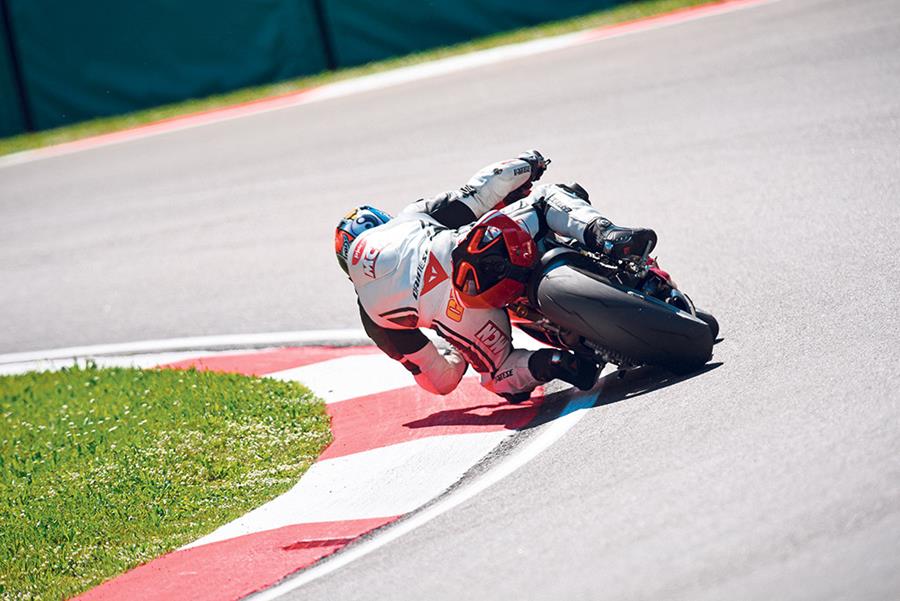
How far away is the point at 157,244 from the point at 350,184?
1801 millimetres

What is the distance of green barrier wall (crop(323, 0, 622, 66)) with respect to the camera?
1484 cm

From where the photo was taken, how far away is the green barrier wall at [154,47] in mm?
15648

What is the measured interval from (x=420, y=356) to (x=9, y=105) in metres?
12.2

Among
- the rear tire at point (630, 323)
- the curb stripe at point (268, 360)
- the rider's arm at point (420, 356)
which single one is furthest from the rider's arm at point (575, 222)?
the curb stripe at point (268, 360)

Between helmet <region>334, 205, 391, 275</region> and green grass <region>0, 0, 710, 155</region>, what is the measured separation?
846 cm

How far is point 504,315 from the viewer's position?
586cm

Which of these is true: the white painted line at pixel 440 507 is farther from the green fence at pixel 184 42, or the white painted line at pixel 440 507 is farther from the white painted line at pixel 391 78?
the green fence at pixel 184 42

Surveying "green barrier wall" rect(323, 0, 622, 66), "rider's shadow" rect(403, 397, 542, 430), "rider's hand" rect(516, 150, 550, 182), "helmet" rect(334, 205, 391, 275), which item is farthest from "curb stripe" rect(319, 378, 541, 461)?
"green barrier wall" rect(323, 0, 622, 66)

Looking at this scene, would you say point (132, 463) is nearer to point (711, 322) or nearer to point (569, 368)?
point (569, 368)

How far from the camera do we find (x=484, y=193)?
20.2ft

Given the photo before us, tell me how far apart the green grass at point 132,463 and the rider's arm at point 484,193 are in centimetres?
128

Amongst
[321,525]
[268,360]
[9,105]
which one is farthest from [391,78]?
[321,525]

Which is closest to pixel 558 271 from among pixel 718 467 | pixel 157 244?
pixel 718 467

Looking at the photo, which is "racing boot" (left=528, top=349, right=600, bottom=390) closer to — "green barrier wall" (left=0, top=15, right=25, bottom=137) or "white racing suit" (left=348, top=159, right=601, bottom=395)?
"white racing suit" (left=348, top=159, right=601, bottom=395)
